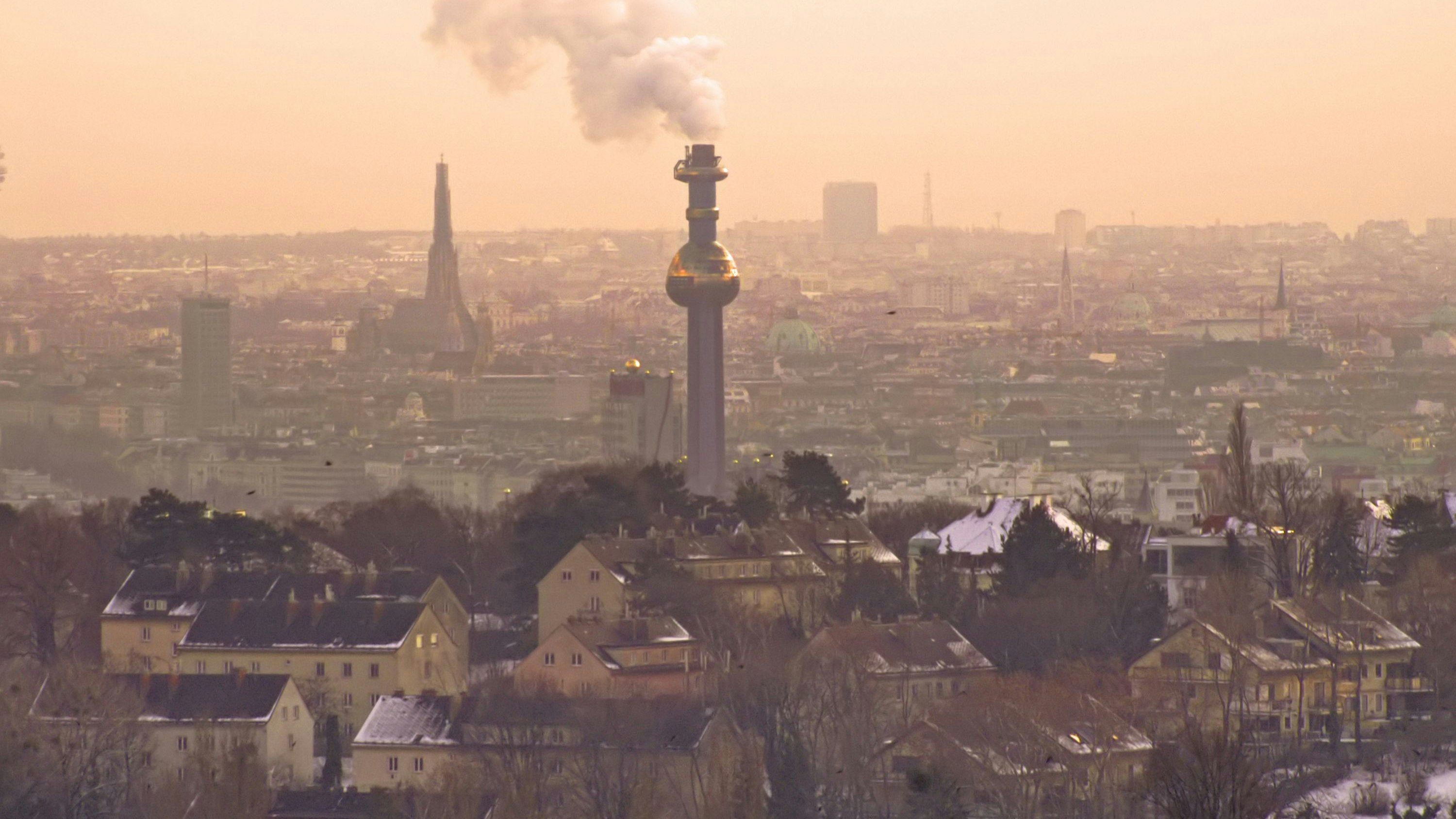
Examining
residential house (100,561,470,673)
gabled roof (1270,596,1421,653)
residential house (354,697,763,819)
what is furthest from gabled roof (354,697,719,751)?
gabled roof (1270,596,1421,653)

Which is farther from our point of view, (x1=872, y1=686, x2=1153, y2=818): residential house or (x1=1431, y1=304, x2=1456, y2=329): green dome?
(x1=1431, y1=304, x2=1456, y2=329): green dome

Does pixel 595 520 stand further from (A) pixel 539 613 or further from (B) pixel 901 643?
(B) pixel 901 643

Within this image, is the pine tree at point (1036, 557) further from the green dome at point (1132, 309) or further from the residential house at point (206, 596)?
the green dome at point (1132, 309)

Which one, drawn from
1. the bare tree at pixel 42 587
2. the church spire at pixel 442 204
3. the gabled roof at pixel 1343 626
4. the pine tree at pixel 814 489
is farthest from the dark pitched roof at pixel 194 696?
the church spire at pixel 442 204

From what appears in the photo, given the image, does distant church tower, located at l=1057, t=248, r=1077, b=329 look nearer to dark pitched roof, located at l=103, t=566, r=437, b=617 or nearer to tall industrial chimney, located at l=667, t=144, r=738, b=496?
tall industrial chimney, located at l=667, t=144, r=738, b=496

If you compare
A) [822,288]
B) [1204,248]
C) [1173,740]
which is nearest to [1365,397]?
[822,288]

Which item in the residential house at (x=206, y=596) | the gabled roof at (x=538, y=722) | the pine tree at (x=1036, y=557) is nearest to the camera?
the gabled roof at (x=538, y=722)
